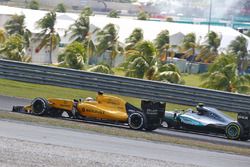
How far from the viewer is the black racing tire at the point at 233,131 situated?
1852 centimetres

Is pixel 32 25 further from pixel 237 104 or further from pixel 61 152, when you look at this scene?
pixel 61 152

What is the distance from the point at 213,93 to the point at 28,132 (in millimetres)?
12049

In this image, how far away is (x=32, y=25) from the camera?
2457 inches

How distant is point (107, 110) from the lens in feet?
58.7

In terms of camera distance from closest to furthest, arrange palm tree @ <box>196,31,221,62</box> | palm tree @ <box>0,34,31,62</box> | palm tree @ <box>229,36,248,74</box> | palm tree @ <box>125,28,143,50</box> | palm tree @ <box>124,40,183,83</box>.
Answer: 1. palm tree @ <box>124,40,183,83</box>
2. palm tree @ <box>0,34,31,62</box>
3. palm tree @ <box>125,28,143,50</box>
4. palm tree @ <box>229,36,248,74</box>
5. palm tree @ <box>196,31,221,62</box>

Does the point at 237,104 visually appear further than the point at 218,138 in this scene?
Yes

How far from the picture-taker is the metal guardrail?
2433cm

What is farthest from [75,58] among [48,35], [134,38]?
[134,38]

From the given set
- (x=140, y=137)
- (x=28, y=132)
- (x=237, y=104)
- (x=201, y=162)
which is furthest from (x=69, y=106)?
(x=237, y=104)

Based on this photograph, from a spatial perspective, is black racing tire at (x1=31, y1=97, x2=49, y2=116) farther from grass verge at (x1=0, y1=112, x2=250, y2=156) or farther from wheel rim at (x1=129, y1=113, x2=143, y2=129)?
wheel rim at (x1=129, y1=113, x2=143, y2=129)

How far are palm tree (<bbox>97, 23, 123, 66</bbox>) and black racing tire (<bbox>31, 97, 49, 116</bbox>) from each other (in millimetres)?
37134

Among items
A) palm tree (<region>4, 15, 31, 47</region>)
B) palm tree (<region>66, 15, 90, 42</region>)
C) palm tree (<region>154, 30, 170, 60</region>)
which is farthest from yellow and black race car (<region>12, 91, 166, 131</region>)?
palm tree (<region>154, 30, 170, 60</region>)

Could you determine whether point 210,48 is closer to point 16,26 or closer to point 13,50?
point 16,26

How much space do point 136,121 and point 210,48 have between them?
4838 cm
